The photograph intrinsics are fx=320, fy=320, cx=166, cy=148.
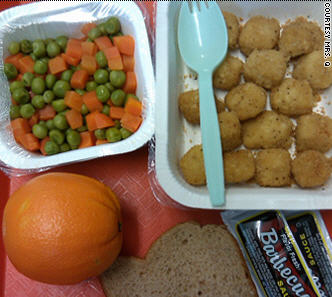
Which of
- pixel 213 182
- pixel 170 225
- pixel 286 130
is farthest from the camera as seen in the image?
pixel 170 225

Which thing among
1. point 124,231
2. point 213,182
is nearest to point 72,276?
point 124,231

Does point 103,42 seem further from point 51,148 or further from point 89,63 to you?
point 51,148

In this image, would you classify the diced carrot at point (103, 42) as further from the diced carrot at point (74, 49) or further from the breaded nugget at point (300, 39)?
the breaded nugget at point (300, 39)

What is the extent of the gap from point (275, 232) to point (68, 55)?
1096 millimetres

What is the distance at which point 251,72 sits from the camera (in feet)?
3.86

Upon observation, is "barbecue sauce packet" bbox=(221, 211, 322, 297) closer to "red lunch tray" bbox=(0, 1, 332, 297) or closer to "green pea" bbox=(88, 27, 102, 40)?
"red lunch tray" bbox=(0, 1, 332, 297)

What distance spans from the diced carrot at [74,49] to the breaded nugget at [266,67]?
688 mm

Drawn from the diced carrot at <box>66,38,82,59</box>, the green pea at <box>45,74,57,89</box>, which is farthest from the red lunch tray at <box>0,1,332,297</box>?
the diced carrot at <box>66,38,82,59</box>

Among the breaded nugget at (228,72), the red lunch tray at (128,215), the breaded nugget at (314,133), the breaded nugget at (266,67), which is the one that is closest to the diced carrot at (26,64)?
the red lunch tray at (128,215)

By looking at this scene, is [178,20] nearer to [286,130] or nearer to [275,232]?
[286,130]

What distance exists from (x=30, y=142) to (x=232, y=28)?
908mm

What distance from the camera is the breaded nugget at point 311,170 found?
3.54 feet

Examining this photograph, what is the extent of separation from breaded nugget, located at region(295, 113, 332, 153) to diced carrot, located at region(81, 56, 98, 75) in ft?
2.74

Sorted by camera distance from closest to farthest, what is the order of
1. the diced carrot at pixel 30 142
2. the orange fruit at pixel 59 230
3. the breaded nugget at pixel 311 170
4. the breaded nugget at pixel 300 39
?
1. the orange fruit at pixel 59 230
2. the breaded nugget at pixel 311 170
3. the breaded nugget at pixel 300 39
4. the diced carrot at pixel 30 142
